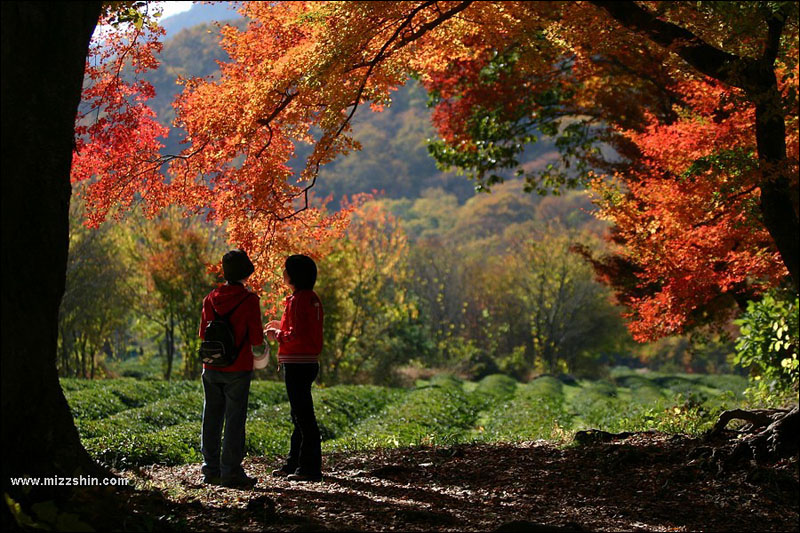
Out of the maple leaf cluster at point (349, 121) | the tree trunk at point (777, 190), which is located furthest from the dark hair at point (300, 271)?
the tree trunk at point (777, 190)

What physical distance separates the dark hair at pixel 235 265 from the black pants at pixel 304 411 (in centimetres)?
85

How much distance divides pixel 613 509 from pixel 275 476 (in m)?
2.95

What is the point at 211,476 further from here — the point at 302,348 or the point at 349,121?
the point at 349,121

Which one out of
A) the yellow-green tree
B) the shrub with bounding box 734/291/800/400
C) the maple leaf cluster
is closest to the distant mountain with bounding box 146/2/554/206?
the yellow-green tree

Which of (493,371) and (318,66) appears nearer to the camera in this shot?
(318,66)

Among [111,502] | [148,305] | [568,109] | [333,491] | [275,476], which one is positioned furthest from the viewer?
[148,305]

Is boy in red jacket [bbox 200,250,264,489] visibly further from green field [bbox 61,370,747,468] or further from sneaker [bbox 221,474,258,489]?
green field [bbox 61,370,747,468]

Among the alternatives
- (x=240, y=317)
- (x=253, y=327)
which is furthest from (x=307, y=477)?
(x=240, y=317)

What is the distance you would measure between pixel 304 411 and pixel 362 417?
33.2 feet

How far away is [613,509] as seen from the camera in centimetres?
543

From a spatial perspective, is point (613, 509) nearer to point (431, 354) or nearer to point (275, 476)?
point (275, 476)

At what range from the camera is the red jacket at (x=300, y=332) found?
237 inches

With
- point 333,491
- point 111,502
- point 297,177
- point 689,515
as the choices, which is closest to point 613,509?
point 689,515

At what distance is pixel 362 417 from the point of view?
16062mm
